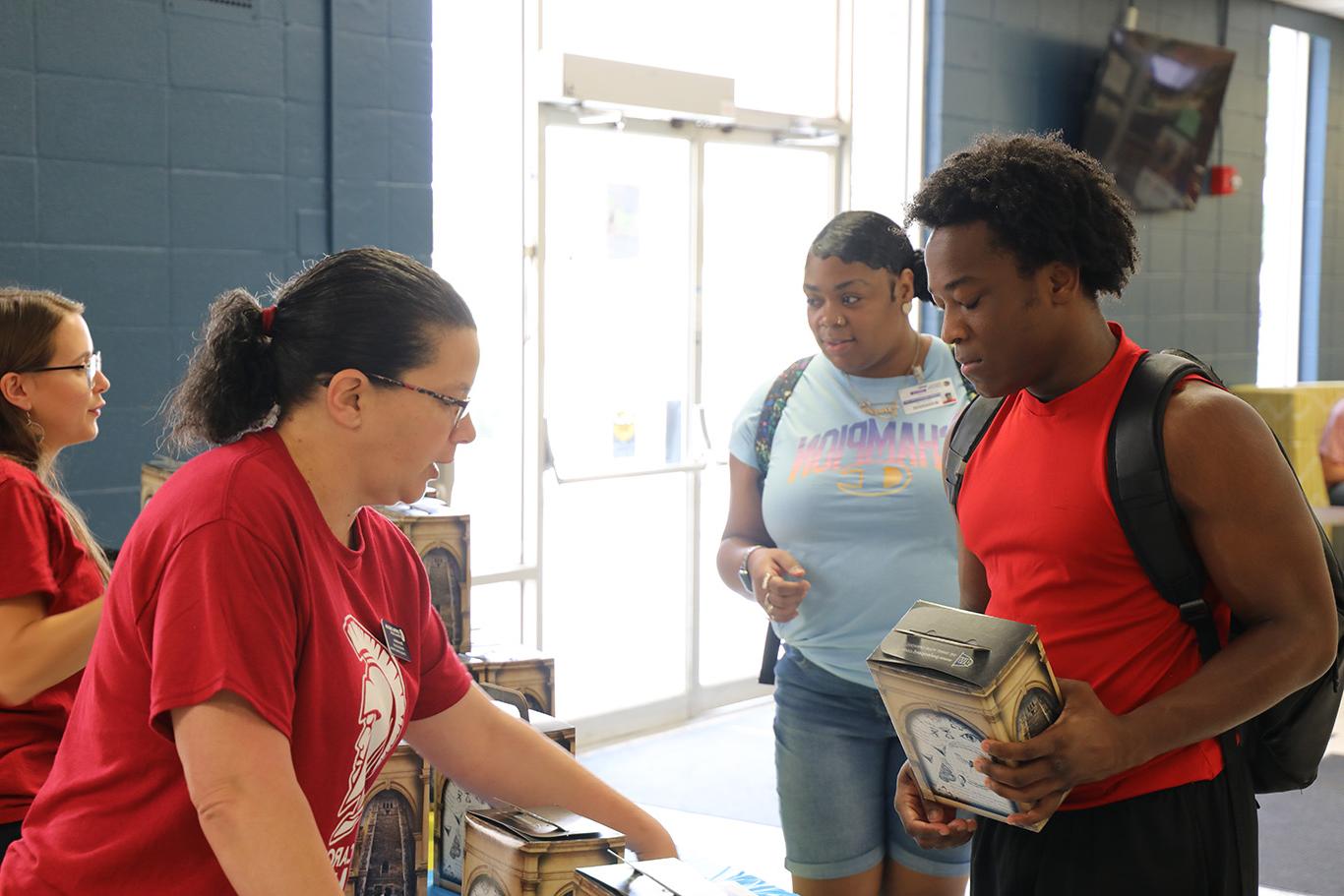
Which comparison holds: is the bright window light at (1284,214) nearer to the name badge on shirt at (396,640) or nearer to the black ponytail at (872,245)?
the black ponytail at (872,245)

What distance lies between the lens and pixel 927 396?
7.78 ft

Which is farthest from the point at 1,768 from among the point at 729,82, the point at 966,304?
the point at 729,82

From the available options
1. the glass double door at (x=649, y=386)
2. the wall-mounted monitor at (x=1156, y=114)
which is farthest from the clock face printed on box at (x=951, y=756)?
the wall-mounted monitor at (x=1156, y=114)

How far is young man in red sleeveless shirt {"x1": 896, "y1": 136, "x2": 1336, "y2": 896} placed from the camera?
136cm

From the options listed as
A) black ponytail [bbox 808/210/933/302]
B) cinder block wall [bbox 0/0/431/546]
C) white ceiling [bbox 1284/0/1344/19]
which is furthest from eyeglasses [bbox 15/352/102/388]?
white ceiling [bbox 1284/0/1344/19]

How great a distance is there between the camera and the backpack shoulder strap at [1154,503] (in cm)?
137

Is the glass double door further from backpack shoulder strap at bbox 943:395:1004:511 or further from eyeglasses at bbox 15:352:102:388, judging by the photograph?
backpack shoulder strap at bbox 943:395:1004:511

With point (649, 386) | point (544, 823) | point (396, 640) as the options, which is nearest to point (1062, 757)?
point (544, 823)

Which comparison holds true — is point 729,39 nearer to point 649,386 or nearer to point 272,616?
point 649,386

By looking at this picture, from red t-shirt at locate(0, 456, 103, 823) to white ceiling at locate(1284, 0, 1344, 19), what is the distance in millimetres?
7760

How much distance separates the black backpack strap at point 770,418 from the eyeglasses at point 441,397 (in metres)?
1.13

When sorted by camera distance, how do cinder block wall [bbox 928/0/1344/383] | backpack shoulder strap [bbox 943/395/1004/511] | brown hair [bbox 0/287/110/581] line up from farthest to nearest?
cinder block wall [bbox 928/0/1344/383] → brown hair [bbox 0/287/110/581] → backpack shoulder strap [bbox 943/395/1004/511]

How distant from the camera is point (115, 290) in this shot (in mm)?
3213

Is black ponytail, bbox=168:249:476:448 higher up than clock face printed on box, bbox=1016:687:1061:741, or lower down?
higher up
